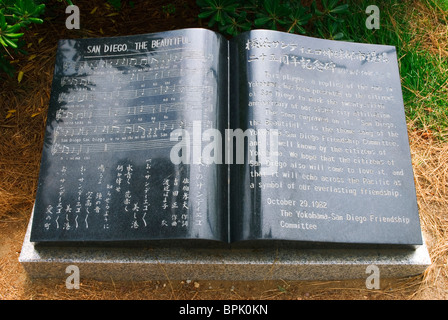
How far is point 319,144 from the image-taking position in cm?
238

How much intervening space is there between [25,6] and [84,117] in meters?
0.73

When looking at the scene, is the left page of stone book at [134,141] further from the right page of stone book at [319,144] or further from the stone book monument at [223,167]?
the right page of stone book at [319,144]

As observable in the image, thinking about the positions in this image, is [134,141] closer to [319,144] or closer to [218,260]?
[218,260]

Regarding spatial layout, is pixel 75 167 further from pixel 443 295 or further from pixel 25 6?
pixel 443 295

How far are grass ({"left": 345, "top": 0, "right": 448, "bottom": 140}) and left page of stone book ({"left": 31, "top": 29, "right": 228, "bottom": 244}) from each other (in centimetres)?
160

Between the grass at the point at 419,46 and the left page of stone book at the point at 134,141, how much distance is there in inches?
62.8

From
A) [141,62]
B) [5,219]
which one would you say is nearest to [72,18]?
[141,62]

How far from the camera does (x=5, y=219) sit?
2713 millimetres

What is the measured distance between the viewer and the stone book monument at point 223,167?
7.23 feet

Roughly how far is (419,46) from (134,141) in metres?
2.60

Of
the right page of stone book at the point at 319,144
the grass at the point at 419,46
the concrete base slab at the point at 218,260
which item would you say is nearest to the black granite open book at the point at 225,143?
the right page of stone book at the point at 319,144

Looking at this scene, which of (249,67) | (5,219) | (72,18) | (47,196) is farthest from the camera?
(72,18)

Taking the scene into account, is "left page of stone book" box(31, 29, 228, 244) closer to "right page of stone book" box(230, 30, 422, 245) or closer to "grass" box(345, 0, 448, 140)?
"right page of stone book" box(230, 30, 422, 245)

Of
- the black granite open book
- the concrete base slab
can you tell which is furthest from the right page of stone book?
the concrete base slab
